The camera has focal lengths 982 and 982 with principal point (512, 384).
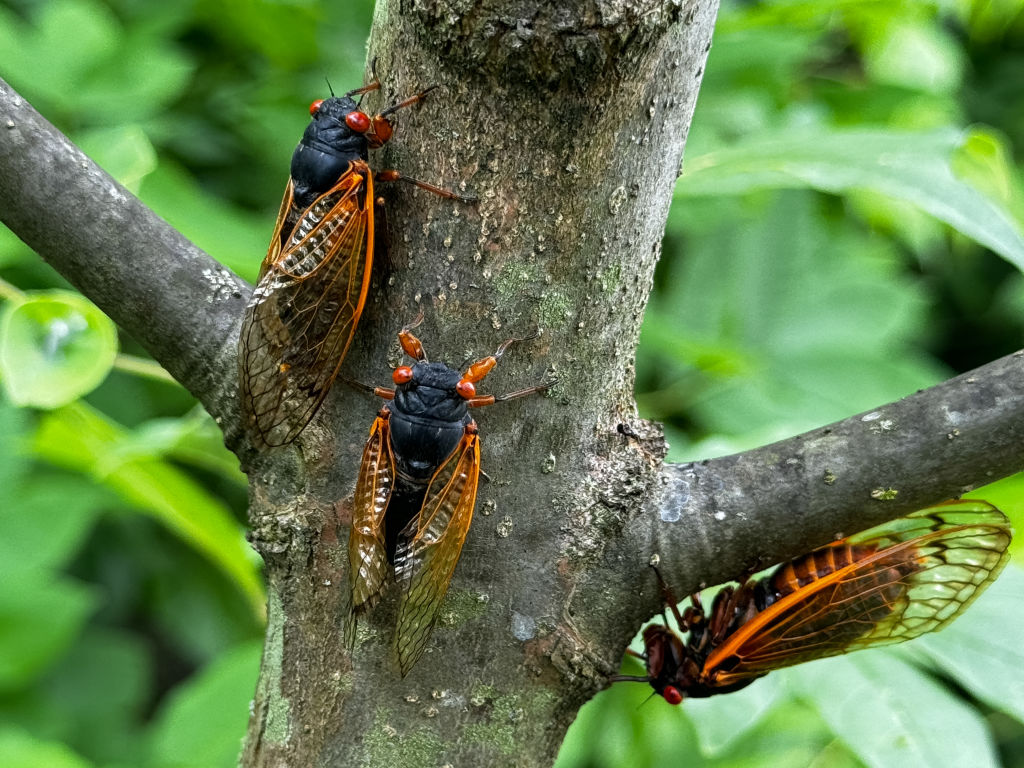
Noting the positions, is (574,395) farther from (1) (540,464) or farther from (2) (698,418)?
(2) (698,418)

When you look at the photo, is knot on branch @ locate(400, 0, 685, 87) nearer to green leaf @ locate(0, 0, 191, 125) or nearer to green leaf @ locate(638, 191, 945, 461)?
green leaf @ locate(638, 191, 945, 461)

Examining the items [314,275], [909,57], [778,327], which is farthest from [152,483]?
[909,57]

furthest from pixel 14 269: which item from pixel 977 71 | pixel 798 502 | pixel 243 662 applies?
pixel 977 71

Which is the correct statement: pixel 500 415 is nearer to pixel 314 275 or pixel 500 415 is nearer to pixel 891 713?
pixel 314 275

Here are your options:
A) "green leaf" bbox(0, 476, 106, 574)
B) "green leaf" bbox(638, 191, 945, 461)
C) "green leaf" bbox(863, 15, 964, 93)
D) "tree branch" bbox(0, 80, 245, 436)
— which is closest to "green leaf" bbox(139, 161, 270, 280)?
"green leaf" bbox(0, 476, 106, 574)

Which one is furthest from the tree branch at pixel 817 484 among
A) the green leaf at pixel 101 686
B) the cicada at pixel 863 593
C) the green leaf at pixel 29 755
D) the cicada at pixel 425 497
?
the green leaf at pixel 101 686
